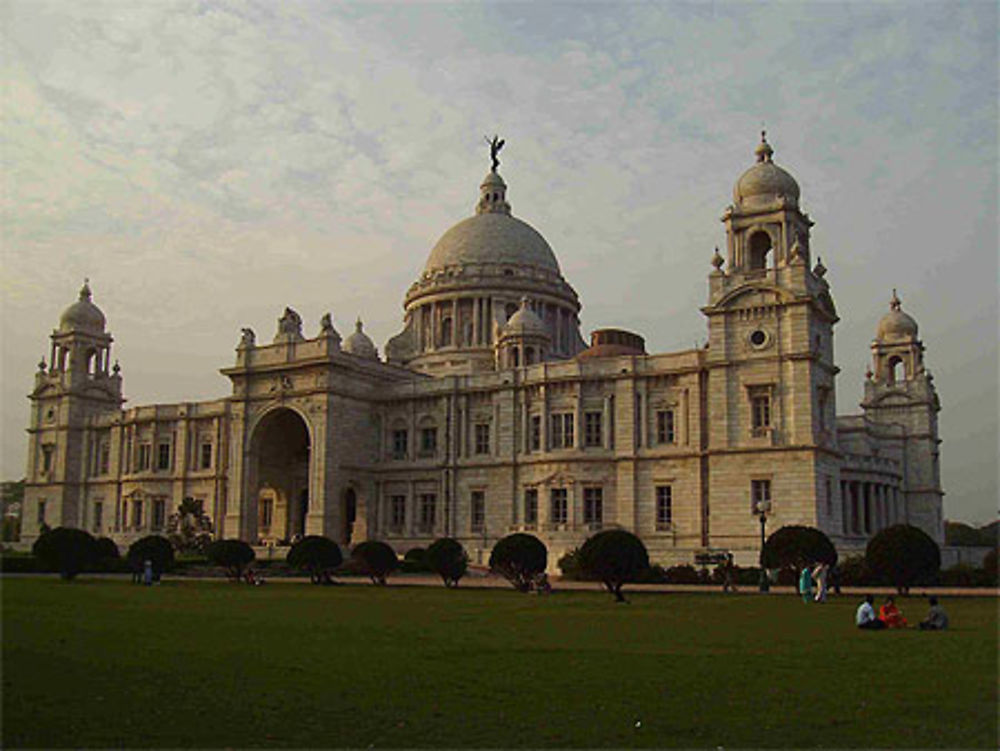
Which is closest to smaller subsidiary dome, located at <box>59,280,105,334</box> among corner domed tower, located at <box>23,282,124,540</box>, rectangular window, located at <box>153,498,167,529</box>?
corner domed tower, located at <box>23,282,124,540</box>

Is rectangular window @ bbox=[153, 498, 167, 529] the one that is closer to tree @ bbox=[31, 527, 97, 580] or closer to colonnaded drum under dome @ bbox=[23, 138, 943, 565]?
colonnaded drum under dome @ bbox=[23, 138, 943, 565]

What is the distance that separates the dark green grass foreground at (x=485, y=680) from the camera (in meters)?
11.2

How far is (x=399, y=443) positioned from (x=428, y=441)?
2344mm

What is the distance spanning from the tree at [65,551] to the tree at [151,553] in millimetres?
2943

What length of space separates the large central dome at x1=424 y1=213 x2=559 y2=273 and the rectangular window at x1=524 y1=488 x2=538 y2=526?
87.3ft

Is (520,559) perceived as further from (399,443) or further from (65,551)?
(399,443)

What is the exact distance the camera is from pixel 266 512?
74.6 meters

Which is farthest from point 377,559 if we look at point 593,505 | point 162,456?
point 162,456

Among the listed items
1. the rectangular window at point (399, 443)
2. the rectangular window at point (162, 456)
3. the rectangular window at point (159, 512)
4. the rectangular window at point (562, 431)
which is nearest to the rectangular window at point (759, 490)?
the rectangular window at point (562, 431)

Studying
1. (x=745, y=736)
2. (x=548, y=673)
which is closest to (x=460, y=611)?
(x=548, y=673)

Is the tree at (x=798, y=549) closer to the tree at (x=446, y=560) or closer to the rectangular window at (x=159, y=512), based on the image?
the tree at (x=446, y=560)

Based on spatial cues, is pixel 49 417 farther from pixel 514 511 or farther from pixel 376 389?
pixel 514 511

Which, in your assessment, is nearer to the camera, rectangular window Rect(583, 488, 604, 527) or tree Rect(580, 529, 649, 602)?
tree Rect(580, 529, 649, 602)

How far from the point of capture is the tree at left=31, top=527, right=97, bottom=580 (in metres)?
43.0
